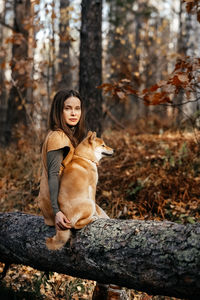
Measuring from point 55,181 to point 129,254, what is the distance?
36.9 inches

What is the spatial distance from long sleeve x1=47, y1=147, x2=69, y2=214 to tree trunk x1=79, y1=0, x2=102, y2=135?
280cm

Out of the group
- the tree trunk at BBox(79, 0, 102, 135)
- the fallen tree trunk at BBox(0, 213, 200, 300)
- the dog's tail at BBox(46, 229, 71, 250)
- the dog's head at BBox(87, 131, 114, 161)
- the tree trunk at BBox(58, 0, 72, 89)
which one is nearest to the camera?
the fallen tree trunk at BBox(0, 213, 200, 300)

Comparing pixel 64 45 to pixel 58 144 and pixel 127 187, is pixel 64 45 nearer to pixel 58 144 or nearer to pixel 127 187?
pixel 127 187

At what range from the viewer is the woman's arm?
2.76 metres

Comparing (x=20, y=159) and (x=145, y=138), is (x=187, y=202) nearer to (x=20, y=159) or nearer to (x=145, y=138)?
(x=145, y=138)

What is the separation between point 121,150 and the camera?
659 cm

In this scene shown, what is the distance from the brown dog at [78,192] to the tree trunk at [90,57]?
8.97ft

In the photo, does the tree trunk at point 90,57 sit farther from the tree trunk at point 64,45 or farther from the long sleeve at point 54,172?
the long sleeve at point 54,172

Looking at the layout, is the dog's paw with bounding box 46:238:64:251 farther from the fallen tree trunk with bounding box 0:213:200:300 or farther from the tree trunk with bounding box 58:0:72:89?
the tree trunk with bounding box 58:0:72:89

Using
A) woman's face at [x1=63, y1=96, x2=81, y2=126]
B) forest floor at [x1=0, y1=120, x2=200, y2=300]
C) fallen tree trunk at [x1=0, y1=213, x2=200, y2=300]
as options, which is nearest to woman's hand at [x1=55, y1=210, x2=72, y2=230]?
fallen tree trunk at [x1=0, y1=213, x2=200, y2=300]

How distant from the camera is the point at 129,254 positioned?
2582 mm

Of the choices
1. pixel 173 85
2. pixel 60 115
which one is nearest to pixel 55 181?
pixel 60 115

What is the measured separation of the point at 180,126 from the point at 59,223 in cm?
563

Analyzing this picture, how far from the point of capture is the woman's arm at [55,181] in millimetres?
2758
